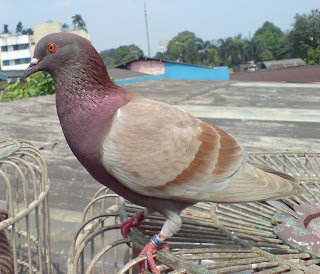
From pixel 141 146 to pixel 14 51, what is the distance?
219ft

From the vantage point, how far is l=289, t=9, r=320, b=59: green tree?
43.7 meters

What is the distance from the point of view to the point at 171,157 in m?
1.54

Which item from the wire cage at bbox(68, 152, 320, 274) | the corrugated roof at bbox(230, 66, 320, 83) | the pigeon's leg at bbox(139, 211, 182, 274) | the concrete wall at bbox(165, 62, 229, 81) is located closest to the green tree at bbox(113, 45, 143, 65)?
the concrete wall at bbox(165, 62, 229, 81)

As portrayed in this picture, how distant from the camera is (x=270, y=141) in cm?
507

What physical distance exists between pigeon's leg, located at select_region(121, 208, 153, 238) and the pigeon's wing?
280 millimetres

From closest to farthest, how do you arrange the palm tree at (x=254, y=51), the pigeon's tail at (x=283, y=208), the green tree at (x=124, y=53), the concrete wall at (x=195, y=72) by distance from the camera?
1. the pigeon's tail at (x=283, y=208)
2. the concrete wall at (x=195, y=72)
3. the palm tree at (x=254, y=51)
4. the green tree at (x=124, y=53)

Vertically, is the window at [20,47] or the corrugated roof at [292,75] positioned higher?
the window at [20,47]

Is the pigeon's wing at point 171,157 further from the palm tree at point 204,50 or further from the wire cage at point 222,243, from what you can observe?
the palm tree at point 204,50

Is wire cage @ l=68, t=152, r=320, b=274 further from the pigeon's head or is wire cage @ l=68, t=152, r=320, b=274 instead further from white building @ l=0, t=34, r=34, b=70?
white building @ l=0, t=34, r=34, b=70

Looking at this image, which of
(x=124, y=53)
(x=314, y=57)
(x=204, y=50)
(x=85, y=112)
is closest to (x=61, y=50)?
(x=85, y=112)

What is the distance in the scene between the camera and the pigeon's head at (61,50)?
1.57 metres

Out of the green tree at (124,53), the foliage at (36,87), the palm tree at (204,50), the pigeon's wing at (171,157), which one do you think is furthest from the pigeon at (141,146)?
the green tree at (124,53)

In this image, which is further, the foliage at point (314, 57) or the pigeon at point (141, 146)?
the foliage at point (314, 57)

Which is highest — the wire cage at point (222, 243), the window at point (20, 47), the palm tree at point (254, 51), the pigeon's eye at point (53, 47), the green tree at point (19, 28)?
the green tree at point (19, 28)
